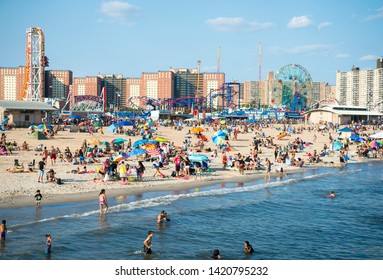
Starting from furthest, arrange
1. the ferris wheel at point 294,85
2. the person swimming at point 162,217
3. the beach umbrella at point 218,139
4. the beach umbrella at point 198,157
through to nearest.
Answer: the ferris wheel at point 294,85 < the beach umbrella at point 218,139 < the beach umbrella at point 198,157 < the person swimming at point 162,217

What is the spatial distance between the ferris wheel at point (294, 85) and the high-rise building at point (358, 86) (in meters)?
53.0

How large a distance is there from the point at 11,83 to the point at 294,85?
344 feet

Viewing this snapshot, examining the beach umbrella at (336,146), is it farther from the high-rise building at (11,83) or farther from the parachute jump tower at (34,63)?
the high-rise building at (11,83)

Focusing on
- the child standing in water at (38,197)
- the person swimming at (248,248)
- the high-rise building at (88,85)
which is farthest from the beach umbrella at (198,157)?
the high-rise building at (88,85)

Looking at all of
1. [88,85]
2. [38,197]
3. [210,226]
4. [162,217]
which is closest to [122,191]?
[38,197]

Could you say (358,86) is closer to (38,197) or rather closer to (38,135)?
(38,135)

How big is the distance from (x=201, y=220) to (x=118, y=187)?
540cm

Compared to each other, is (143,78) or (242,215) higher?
(143,78)

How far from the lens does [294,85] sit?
9775 cm

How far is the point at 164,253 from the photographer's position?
469 inches

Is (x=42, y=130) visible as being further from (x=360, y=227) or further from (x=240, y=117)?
(x=240, y=117)

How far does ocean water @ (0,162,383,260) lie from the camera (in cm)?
1198

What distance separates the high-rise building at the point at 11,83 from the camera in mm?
158125
